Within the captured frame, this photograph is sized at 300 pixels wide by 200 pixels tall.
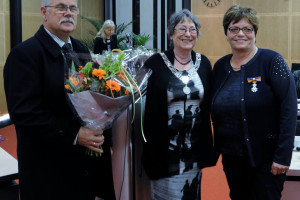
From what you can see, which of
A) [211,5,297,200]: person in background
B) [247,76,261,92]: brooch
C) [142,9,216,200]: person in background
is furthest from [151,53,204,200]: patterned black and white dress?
Answer: [247,76,261,92]: brooch

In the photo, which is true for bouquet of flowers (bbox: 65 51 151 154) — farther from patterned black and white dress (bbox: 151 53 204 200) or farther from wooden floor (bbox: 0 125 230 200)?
wooden floor (bbox: 0 125 230 200)

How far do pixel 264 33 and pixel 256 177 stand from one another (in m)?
7.42

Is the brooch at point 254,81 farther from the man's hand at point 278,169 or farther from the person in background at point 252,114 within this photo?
the man's hand at point 278,169

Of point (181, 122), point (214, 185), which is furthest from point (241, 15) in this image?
point (214, 185)

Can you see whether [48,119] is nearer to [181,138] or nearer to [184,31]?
[181,138]

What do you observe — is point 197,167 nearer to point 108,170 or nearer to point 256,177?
point 256,177

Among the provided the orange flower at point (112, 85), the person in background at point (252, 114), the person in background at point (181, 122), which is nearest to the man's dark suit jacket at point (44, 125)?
the orange flower at point (112, 85)

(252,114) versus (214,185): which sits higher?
(252,114)

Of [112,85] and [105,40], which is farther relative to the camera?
[105,40]

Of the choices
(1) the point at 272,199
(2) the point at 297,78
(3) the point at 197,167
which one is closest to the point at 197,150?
(3) the point at 197,167

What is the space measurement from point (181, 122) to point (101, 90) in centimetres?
60

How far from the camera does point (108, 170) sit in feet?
6.43

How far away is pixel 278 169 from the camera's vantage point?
195 cm

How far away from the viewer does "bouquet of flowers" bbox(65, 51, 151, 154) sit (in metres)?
1.61
